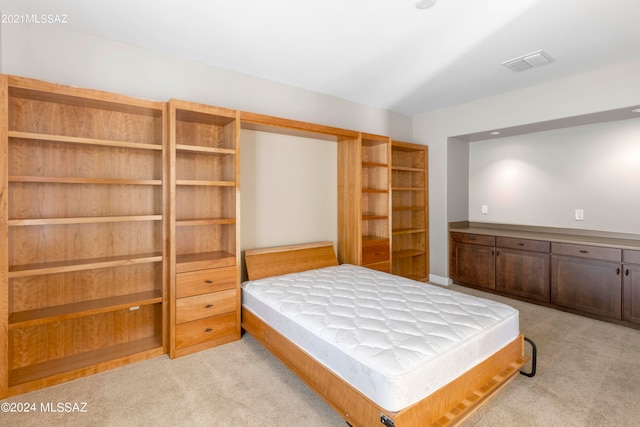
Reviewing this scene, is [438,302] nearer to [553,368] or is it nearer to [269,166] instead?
[553,368]

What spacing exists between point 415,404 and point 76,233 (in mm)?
2593

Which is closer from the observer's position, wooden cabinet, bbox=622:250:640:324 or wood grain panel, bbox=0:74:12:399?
wood grain panel, bbox=0:74:12:399

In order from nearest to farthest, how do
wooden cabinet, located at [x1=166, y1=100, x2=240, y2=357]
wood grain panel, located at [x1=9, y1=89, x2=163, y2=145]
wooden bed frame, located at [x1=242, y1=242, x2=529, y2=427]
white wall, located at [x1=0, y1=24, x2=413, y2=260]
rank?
wooden bed frame, located at [x1=242, y1=242, x2=529, y2=427] → wood grain panel, located at [x1=9, y1=89, x2=163, y2=145] → white wall, located at [x1=0, y1=24, x2=413, y2=260] → wooden cabinet, located at [x1=166, y1=100, x2=240, y2=357]

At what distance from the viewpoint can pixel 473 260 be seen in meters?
4.19

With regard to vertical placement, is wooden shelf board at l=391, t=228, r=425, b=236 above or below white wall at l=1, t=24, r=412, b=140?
below

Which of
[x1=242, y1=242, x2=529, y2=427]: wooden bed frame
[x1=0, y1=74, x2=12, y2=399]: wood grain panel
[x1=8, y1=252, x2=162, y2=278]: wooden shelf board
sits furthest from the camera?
[x1=8, y1=252, x2=162, y2=278]: wooden shelf board

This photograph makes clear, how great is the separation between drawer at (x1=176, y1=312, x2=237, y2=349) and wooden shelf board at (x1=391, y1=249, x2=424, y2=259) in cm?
235

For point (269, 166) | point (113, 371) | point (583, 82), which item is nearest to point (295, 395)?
point (113, 371)

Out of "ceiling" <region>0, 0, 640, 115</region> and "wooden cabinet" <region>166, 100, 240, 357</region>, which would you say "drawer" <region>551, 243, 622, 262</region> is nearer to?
"ceiling" <region>0, 0, 640, 115</region>

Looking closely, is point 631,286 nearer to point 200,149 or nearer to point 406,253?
point 406,253

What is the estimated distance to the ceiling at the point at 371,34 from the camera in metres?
2.07

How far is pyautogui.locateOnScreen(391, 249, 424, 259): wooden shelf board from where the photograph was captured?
13.9ft

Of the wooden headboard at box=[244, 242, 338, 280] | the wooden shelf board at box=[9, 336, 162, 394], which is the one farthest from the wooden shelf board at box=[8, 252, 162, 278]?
the wooden headboard at box=[244, 242, 338, 280]

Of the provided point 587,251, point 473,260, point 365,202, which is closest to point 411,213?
point 365,202
